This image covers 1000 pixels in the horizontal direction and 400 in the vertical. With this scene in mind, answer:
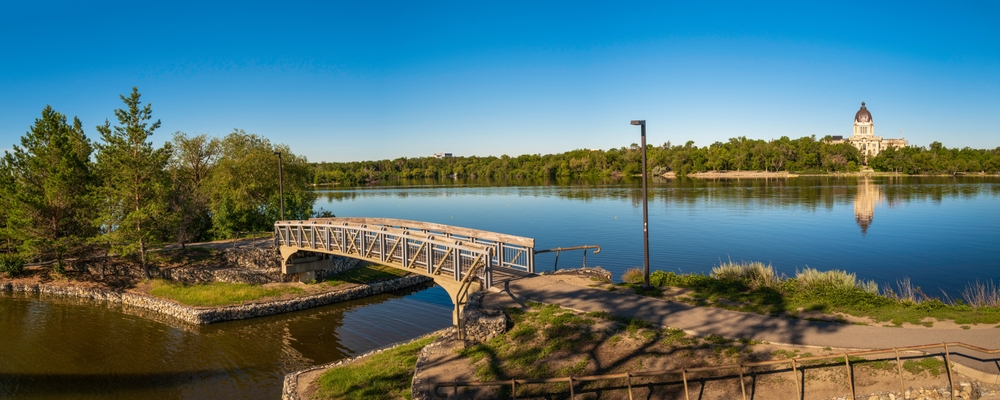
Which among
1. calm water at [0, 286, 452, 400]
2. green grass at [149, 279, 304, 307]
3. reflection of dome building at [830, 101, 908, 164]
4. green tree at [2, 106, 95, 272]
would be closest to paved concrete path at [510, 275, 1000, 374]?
calm water at [0, 286, 452, 400]

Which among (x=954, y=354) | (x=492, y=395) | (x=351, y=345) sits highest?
(x=954, y=354)

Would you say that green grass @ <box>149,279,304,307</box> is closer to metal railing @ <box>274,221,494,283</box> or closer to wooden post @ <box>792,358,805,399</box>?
metal railing @ <box>274,221,494,283</box>

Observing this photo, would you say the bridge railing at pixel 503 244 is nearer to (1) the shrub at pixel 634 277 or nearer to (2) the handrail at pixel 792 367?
(1) the shrub at pixel 634 277

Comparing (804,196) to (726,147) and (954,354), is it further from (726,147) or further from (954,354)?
(726,147)

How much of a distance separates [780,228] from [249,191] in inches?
1609

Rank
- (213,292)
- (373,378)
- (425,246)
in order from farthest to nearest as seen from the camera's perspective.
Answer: (213,292) → (425,246) → (373,378)

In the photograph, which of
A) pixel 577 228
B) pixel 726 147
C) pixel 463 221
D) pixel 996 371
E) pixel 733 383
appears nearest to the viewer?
pixel 996 371

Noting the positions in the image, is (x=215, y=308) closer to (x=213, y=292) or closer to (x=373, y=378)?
(x=213, y=292)

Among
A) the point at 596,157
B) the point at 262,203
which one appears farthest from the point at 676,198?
the point at 596,157

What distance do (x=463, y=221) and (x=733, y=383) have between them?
46.0 meters

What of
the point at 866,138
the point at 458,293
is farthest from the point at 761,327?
the point at 866,138

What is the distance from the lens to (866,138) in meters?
184

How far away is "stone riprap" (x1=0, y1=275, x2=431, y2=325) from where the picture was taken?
23984 millimetres

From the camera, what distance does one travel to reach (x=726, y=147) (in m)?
162
